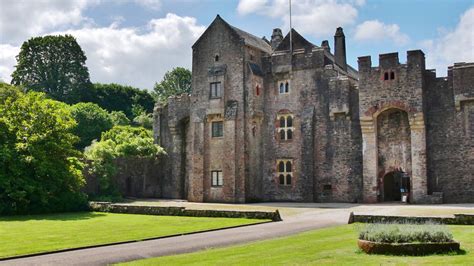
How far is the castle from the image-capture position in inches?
1459

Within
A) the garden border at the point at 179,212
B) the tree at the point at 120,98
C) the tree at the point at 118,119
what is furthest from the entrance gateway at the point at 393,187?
the tree at the point at 120,98

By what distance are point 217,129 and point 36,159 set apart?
15541 mm

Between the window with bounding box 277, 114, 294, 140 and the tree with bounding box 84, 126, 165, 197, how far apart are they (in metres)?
11.5

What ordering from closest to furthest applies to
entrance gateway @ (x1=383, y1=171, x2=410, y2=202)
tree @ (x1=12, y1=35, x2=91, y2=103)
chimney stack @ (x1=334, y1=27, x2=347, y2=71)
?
entrance gateway @ (x1=383, y1=171, x2=410, y2=202) < chimney stack @ (x1=334, y1=27, x2=347, y2=71) < tree @ (x1=12, y1=35, x2=91, y2=103)

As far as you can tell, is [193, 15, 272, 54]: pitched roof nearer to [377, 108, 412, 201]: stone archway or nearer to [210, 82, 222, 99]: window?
[210, 82, 222, 99]: window

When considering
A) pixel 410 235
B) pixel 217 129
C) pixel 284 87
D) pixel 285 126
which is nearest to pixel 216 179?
pixel 217 129

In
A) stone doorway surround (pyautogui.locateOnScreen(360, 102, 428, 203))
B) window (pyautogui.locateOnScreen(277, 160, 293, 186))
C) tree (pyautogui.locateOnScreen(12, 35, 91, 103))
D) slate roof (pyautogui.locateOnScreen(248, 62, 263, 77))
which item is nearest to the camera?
stone doorway surround (pyautogui.locateOnScreen(360, 102, 428, 203))

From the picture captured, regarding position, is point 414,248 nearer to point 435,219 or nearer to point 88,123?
point 435,219

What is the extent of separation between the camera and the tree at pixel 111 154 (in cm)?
4244

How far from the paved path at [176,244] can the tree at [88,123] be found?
52383 millimetres

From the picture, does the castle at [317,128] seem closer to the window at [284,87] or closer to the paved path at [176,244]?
the window at [284,87]

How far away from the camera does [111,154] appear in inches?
1724

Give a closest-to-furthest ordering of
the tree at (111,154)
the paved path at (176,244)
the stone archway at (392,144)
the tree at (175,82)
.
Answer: the paved path at (176,244) → the stone archway at (392,144) → the tree at (111,154) → the tree at (175,82)

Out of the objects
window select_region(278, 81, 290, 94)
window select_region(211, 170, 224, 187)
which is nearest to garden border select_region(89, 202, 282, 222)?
window select_region(211, 170, 224, 187)
